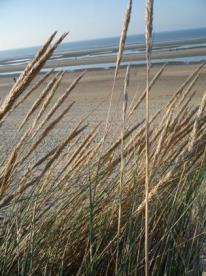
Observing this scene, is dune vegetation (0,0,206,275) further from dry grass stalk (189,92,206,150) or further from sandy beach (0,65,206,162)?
sandy beach (0,65,206,162)

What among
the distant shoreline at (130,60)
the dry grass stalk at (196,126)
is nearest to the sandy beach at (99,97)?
the distant shoreline at (130,60)

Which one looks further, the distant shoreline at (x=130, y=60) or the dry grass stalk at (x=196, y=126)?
the distant shoreline at (x=130, y=60)

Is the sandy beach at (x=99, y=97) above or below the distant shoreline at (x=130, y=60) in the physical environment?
below

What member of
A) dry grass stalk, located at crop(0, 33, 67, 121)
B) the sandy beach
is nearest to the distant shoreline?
the sandy beach

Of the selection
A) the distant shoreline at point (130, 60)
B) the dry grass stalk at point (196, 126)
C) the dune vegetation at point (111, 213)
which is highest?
the distant shoreline at point (130, 60)

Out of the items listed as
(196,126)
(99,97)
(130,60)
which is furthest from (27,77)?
(130,60)

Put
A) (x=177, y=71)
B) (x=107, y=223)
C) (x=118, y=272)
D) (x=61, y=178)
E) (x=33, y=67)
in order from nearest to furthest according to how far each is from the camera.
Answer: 1. (x=33, y=67)
2. (x=118, y=272)
3. (x=107, y=223)
4. (x=61, y=178)
5. (x=177, y=71)

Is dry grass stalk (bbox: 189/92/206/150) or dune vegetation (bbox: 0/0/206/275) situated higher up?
dry grass stalk (bbox: 189/92/206/150)

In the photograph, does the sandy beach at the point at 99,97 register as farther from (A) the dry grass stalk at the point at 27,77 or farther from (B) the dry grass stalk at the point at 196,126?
(A) the dry grass stalk at the point at 27,77

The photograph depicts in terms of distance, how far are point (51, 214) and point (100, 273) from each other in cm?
27

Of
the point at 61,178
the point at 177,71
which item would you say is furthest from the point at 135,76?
the point at 61,178

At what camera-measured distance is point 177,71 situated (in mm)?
22594

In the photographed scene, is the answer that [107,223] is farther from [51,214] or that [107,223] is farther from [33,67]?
[33,67]

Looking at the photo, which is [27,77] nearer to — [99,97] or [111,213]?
[111,213]
